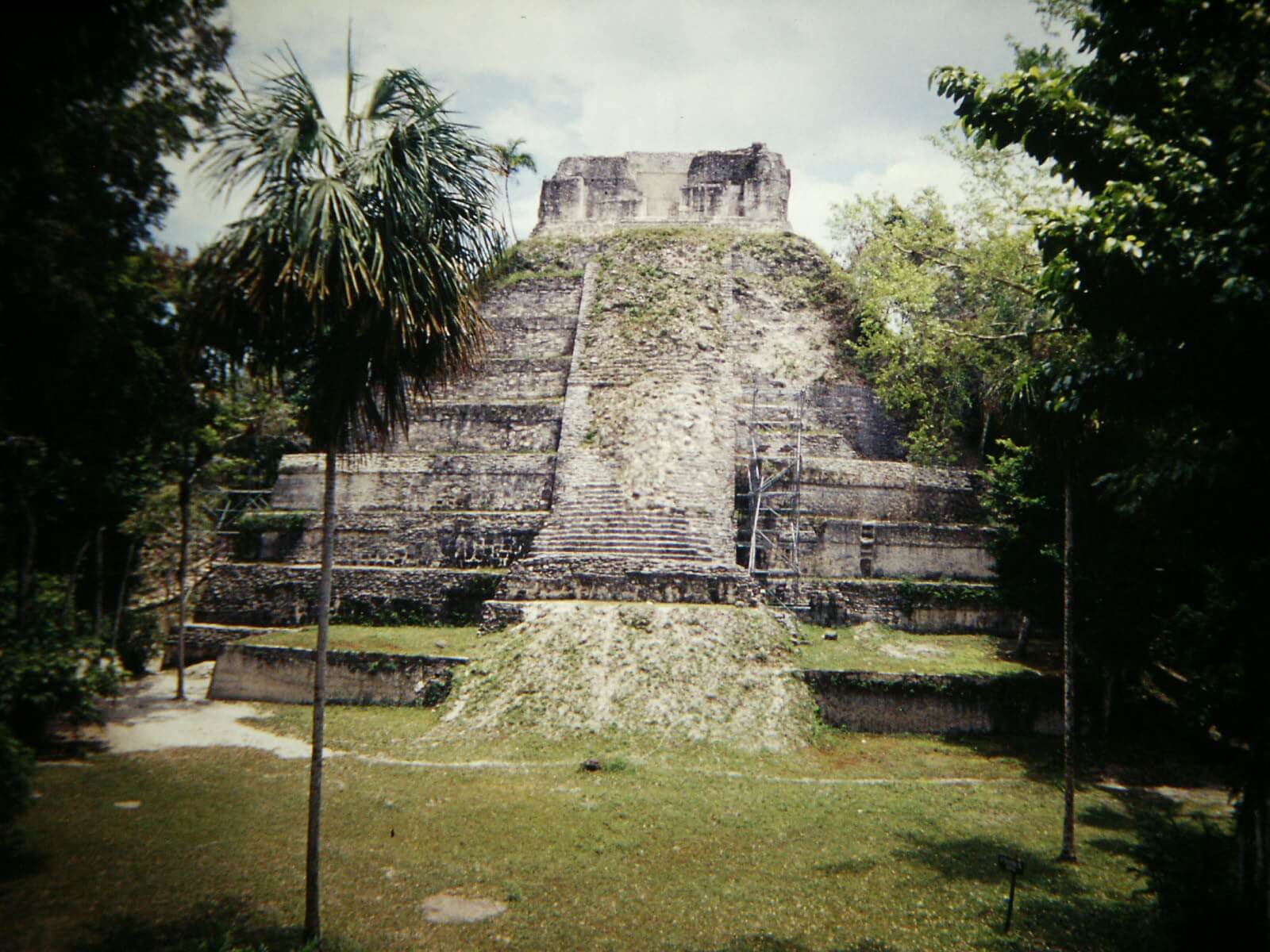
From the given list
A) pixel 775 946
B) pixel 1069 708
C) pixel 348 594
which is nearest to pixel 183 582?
pixel 348 594

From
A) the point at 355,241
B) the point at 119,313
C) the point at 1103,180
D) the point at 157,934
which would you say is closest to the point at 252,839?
the point at 157,934

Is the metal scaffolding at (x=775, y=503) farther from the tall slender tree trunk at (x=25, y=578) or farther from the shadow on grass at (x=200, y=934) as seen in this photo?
the tall slender tree trunk at (x=25, y=578)

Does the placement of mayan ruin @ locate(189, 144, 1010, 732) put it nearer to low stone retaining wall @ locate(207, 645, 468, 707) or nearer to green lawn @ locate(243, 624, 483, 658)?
green lawn @ locate(243, 624, 483, 658)

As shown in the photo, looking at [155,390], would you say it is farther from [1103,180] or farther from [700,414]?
[700,414]

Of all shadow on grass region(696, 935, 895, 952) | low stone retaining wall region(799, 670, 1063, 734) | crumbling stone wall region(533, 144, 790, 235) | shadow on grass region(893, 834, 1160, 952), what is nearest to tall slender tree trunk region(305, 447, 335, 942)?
shadow on grass region(696, 935, 895, 952)

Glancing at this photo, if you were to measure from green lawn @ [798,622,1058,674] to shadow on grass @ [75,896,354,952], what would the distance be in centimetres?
861

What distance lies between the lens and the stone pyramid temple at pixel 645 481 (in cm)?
1504

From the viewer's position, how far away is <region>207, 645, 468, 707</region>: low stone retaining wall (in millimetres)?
12383

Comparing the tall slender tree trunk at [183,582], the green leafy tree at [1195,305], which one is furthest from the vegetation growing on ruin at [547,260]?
the green leafy tree at [1195,305]

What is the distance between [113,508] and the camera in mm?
11305

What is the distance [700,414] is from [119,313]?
13.9 metres

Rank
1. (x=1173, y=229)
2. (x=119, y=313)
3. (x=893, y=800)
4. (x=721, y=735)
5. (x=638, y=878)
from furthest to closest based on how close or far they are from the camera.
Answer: (x=721, y=735)
(x=893, y=800)
(x=638, y=878)
(x=119, y=313)
(x=1173, y=229)

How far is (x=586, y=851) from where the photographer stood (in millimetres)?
6922

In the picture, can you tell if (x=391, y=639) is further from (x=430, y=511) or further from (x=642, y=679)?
(x=642, y=679)
